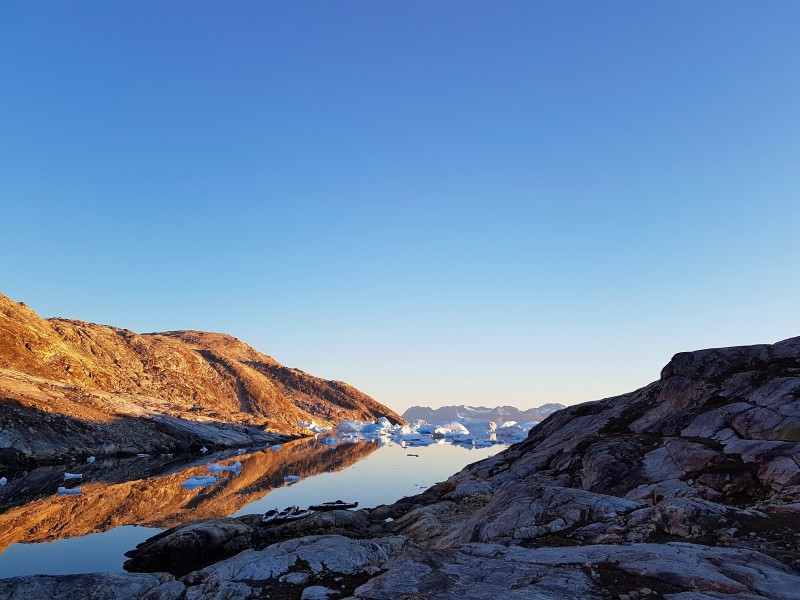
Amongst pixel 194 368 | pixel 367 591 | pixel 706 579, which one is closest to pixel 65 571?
pixel 367 591

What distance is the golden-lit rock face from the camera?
233 feet

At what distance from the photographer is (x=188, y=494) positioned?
145ft

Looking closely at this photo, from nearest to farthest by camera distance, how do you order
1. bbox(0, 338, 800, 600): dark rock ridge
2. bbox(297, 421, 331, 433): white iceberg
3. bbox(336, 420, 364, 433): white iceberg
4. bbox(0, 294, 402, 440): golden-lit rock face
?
bbox(0, 338, 800, 600): dark rock ridge
bbox(0, 294, 402, 440): golden-lit rock face
bbox(297, 421, 331, 433): white iceberg
bbox(336, 420, 364, 433): white iceberg

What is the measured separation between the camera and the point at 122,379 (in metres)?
116

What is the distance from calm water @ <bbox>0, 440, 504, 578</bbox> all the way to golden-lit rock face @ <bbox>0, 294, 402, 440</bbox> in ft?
49.9

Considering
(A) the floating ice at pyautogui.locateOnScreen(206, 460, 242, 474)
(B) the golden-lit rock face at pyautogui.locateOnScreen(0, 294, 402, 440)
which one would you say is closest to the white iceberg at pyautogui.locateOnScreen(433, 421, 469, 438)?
(B) the golden-lit rock face at pyautogui.locateOnScreen(0, 294, 402, 440)

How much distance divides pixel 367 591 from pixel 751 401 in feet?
82.4

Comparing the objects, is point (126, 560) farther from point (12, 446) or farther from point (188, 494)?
point (12, 446)

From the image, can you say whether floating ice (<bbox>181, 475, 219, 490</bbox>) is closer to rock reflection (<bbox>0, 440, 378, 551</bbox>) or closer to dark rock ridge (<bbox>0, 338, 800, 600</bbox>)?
rock reflection (<bbox>0, 440, 378, 551</bbox>)

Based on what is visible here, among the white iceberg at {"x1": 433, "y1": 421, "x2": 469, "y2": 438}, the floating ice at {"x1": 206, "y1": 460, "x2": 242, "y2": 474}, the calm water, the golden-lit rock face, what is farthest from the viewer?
the white iceberg at {"x1": 433, "y1": 421, "x2": 469, "y2": 438}

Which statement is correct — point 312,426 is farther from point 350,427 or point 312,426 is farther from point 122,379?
point 122,379

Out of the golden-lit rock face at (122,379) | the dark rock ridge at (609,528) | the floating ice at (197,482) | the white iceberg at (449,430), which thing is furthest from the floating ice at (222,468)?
the white iceberg at (449,430)

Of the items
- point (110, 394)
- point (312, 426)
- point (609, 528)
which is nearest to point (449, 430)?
point (312, 426)

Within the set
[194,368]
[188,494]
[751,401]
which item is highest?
[194,368]
